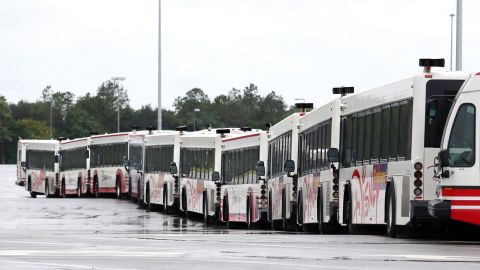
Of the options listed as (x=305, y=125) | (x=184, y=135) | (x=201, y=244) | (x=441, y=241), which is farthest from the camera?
(x=184, y=135)

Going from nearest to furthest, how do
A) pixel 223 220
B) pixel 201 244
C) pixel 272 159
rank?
pixel 201 244, pixel 272 159, pixel 223 220

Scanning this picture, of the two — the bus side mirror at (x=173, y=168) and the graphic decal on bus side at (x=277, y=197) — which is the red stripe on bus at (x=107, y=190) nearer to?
the bus side mirror at (x=173, y=168)

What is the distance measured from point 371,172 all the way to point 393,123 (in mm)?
Result: 1683

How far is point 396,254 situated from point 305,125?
15.7 meters

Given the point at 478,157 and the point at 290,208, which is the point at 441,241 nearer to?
the point at 478,157

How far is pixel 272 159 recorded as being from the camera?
41.2m

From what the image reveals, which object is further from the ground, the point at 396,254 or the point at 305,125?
the point at 305,125

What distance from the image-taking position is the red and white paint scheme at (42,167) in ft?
262

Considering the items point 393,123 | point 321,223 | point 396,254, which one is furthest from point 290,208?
point 396,254

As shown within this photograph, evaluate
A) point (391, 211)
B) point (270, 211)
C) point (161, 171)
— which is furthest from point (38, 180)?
point (391, 211)

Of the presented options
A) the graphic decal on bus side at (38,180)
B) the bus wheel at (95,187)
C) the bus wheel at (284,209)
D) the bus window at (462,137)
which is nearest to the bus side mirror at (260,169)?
the bus wheel at (284,209)

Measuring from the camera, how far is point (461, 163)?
76.0 ft

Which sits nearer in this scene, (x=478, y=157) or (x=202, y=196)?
(x=478, y=157)

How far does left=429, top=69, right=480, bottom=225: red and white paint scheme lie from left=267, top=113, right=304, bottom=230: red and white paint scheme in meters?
13.1
